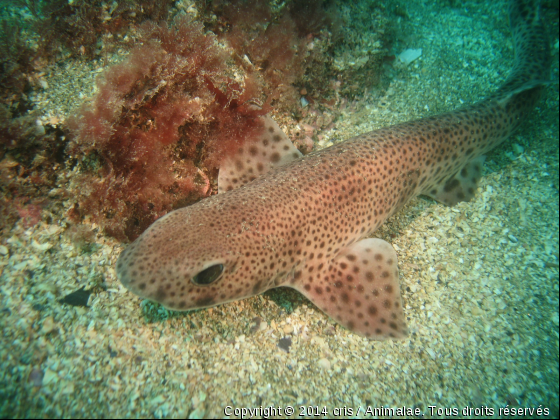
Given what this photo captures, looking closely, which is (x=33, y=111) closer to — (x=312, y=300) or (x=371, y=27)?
(x=312, y=300)

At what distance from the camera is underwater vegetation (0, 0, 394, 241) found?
262 centimetres

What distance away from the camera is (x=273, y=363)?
2.57 m

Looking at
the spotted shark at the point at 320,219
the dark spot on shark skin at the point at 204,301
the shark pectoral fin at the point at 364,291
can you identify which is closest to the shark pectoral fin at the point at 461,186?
the spotted shark at the point at 320,219

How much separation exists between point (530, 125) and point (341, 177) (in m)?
3.97

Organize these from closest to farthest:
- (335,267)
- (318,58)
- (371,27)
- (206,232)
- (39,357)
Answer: (39,357) → (206,232) → (335,267) → (318,58) → (371,27)

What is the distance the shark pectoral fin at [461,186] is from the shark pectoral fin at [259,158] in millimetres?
2154

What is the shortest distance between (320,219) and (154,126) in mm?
1985

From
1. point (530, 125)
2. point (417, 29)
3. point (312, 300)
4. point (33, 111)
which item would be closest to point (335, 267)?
point (312, 300)

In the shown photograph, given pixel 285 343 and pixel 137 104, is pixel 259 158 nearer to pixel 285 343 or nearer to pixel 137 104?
pixel 137 104

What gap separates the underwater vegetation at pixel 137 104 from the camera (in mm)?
2625

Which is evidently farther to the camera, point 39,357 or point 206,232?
point 206,232

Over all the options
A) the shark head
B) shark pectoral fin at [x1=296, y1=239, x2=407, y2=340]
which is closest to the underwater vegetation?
the shark head

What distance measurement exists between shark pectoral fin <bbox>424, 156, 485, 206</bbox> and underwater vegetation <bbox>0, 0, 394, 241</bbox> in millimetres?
2708

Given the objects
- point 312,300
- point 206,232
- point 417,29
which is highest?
point 417,29
